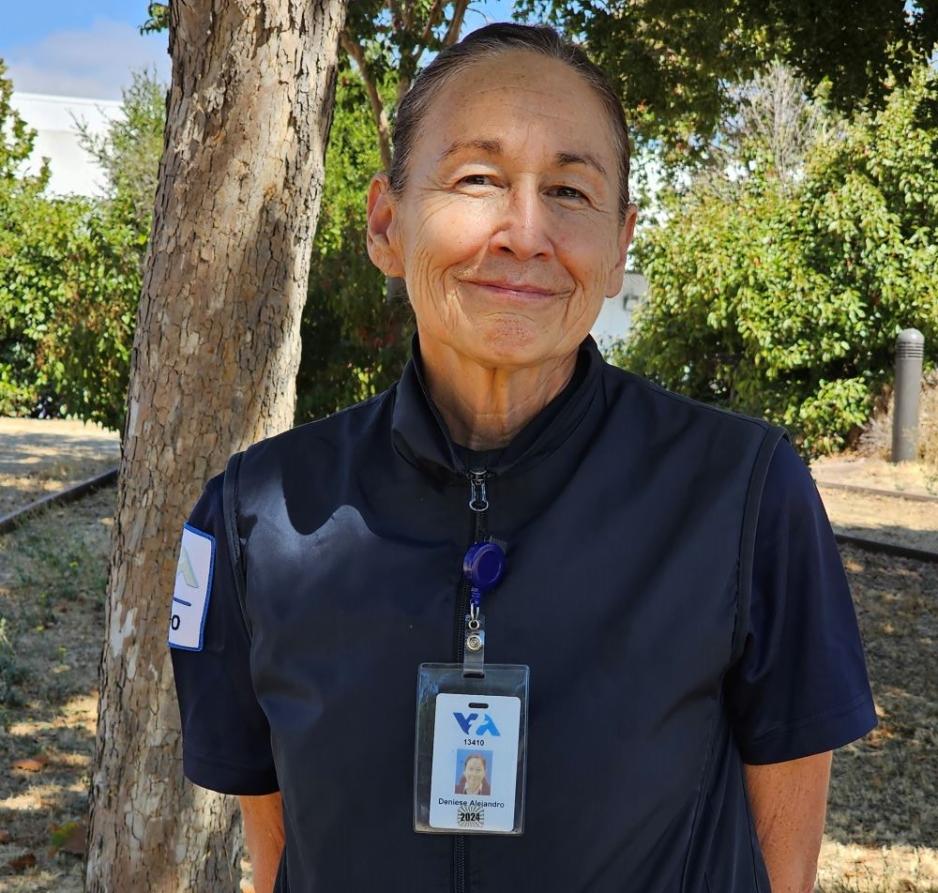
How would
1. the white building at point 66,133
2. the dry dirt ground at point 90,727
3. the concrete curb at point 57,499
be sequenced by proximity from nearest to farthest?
the dry dirt ground at point 90,727
the concrete curb at point 57,499
the white building at point 66,133

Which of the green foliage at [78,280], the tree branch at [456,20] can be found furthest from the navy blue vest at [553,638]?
the green foliage at [78,280]

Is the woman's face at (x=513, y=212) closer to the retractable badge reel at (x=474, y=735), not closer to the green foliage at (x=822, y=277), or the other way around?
the retractable badge reel at (x=474, y=735)

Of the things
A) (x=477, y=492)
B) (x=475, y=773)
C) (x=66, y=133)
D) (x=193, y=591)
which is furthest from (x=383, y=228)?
(x=66, y=133)

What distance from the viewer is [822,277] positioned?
581 inches

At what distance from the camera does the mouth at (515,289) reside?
172 centimetres

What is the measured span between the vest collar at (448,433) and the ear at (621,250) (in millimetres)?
112

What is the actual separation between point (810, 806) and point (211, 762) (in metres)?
0.85

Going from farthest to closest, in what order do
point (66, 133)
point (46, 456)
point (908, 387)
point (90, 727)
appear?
point (66, 133) → point (46, 456) → point (908, 387) → point (90, 727)

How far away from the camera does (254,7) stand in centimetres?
336

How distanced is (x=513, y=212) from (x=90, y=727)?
5.06 meters

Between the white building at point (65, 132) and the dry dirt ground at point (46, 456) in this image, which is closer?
the dry dirt ground at point (46, 456)

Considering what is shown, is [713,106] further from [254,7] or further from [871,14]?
[254,7]

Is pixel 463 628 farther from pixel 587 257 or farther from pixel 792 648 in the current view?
Result: pixel 587 257

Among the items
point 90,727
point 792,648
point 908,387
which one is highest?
point 908,387
